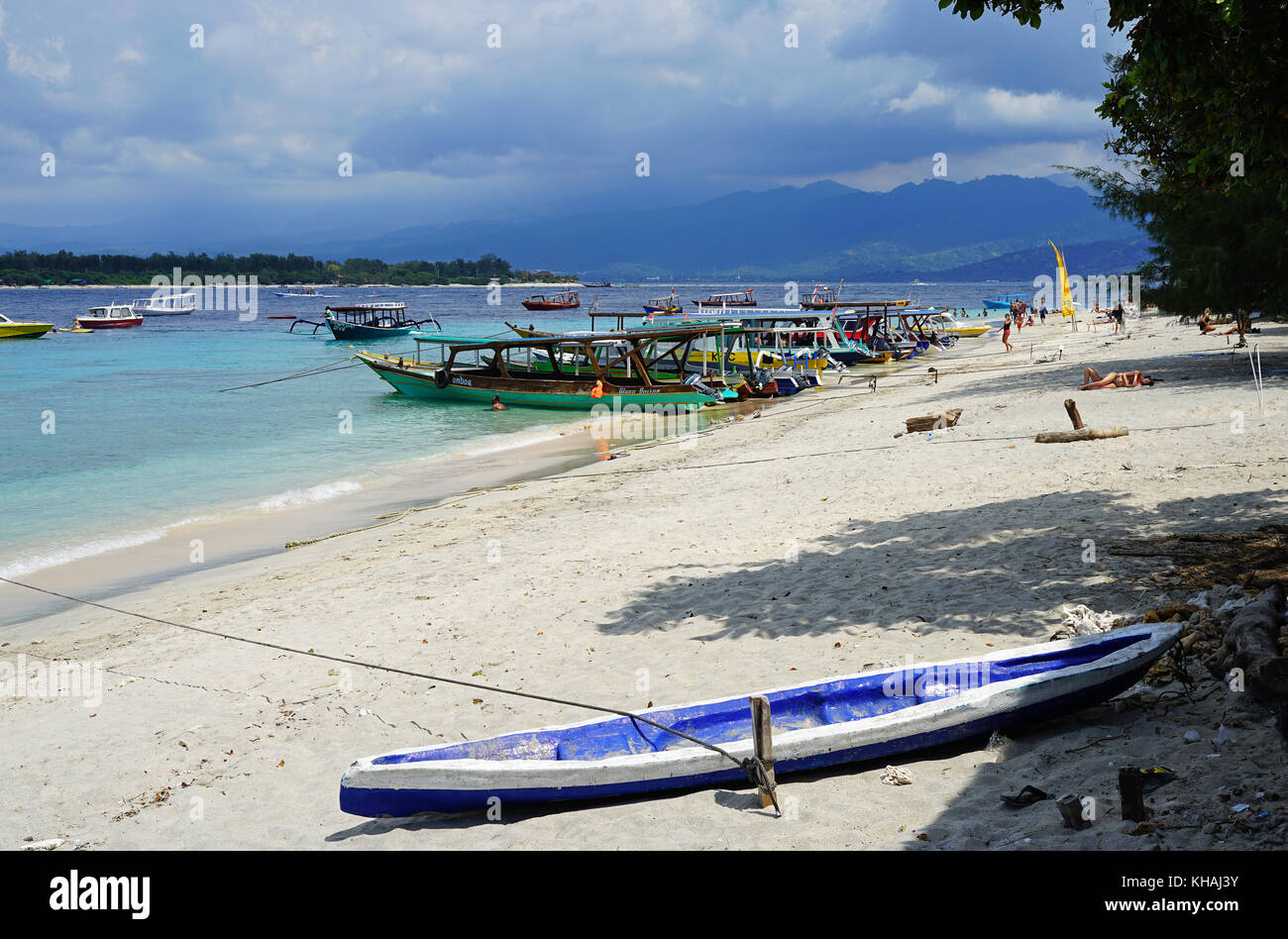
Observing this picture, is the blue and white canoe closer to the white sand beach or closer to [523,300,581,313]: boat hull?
the white sand beach

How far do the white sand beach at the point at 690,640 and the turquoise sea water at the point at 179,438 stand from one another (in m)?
4.76

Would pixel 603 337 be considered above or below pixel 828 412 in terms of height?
above

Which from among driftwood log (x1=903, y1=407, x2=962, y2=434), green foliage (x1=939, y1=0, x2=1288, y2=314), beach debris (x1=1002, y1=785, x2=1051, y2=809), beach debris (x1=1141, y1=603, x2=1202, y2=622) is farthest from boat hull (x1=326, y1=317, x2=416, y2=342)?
beach debris (x1=1002, y1=785, x2=1051, y2=809)

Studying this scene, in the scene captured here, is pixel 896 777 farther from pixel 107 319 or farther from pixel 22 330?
pixel 107 319

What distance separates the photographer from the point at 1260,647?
19.0ft

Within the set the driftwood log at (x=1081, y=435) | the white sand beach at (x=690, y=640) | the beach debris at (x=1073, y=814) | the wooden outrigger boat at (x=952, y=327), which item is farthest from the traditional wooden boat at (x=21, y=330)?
the beach debris at (x=1073, y=814)

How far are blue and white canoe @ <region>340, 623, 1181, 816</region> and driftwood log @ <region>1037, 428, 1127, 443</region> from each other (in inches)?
366

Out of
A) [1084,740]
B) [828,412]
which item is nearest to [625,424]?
[828,412]

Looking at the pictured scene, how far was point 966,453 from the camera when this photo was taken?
50.3 ft

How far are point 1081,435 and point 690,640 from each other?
31.5 feet

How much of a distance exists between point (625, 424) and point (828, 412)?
631cm

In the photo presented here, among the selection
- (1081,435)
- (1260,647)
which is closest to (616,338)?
(1081,435)

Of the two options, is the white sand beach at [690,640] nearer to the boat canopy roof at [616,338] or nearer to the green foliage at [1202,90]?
the green foliage at [1202,90]
